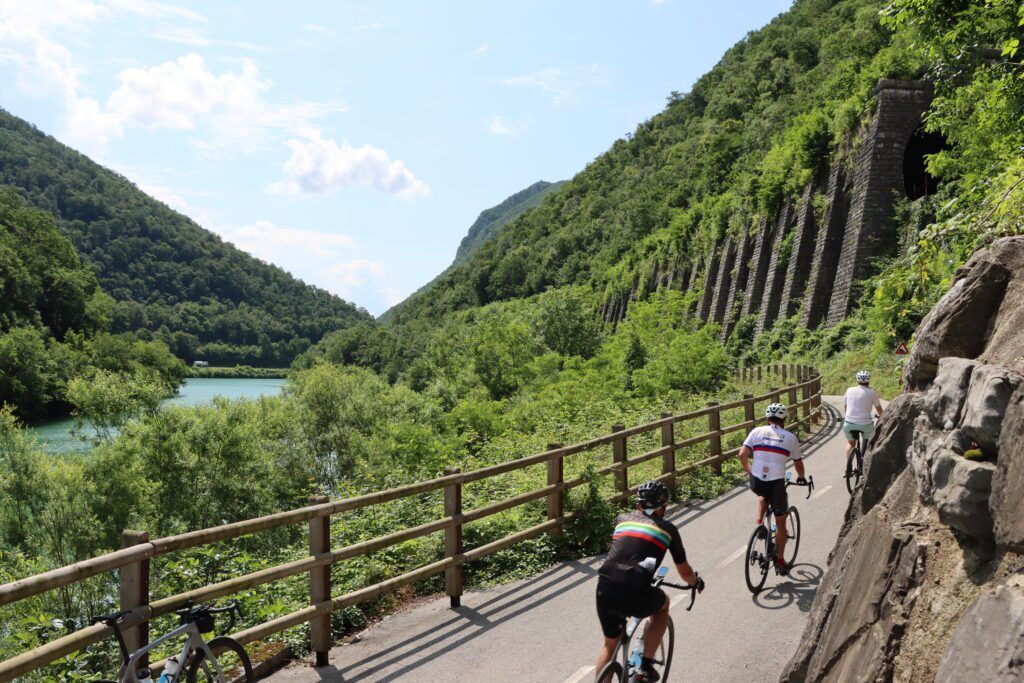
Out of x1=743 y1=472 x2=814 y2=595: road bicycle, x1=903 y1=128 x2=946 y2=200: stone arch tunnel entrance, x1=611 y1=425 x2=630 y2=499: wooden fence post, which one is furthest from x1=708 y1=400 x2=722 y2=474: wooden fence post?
x1=903 y1=128 x2=946 y2=200: stone arch tunnel entrance

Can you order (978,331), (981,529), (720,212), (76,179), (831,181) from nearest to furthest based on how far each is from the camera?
(981,529)
(978,331)
(831,181)
(720,212)
(76,179)

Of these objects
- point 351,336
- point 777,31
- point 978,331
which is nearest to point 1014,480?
point 978,331

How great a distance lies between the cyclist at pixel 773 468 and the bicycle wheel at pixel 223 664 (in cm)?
532

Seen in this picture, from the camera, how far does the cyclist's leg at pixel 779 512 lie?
8.62 meters

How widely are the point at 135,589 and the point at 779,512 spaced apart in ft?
20.8

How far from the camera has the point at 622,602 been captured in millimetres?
5234

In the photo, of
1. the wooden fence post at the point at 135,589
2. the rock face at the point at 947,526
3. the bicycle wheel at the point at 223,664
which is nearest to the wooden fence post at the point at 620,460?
the rock face at the point at 947,526

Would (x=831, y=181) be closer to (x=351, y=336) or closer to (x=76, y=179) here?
(x=351, y=336)

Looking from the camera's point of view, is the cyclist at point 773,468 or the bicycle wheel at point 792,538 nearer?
the cyclist at point 773,468

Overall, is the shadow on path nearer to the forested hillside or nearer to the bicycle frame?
the bicycle frame

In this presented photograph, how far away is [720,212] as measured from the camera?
56.1 metres

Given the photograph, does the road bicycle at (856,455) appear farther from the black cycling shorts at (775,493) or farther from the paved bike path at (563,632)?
the black cycling shorts at (775,493)

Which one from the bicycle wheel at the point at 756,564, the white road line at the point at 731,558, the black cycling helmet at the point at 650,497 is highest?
the black cycling helmet at the point at 650,497

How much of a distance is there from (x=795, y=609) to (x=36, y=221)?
397ft
